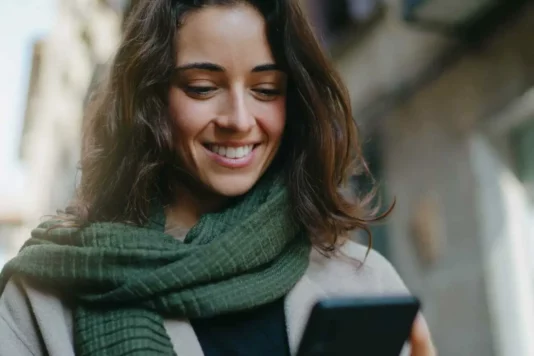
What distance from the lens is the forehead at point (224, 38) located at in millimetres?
964

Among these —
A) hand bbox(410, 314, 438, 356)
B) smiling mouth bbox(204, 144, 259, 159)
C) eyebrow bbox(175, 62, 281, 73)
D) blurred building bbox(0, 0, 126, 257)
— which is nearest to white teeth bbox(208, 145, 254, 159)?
smiling mouth bbox(204, 144, 259, 159)

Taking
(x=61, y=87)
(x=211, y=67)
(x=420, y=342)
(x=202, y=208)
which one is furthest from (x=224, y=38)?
(x=61, y=87)

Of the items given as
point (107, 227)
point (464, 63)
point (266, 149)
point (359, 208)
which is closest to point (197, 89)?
point (266, 149)

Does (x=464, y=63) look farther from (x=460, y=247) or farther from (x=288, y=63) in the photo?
(x=288, y=63)

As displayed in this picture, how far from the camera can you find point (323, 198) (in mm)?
1092

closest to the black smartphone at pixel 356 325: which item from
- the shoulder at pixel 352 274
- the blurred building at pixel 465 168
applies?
the shoulder at pixel 352 274

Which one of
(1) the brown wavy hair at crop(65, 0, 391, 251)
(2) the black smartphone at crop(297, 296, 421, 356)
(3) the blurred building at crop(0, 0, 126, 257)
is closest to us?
(2) the black smartphone at crop(297, 296, 421, 356)

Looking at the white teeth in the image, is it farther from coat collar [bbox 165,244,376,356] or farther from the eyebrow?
coat collar [bbox 165,244,376,356]

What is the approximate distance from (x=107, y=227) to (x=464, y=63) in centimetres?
282

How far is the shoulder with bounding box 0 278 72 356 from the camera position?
36.1 inches

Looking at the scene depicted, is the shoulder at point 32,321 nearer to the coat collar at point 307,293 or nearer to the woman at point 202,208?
the woman at point 202,208

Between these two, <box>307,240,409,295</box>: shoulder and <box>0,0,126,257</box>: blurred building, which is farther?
<box>0,0,126,257</box>: blurred building

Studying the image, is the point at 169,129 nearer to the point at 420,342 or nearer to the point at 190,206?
the point at 190,206

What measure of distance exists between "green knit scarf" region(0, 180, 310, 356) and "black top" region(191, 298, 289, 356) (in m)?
0.05
